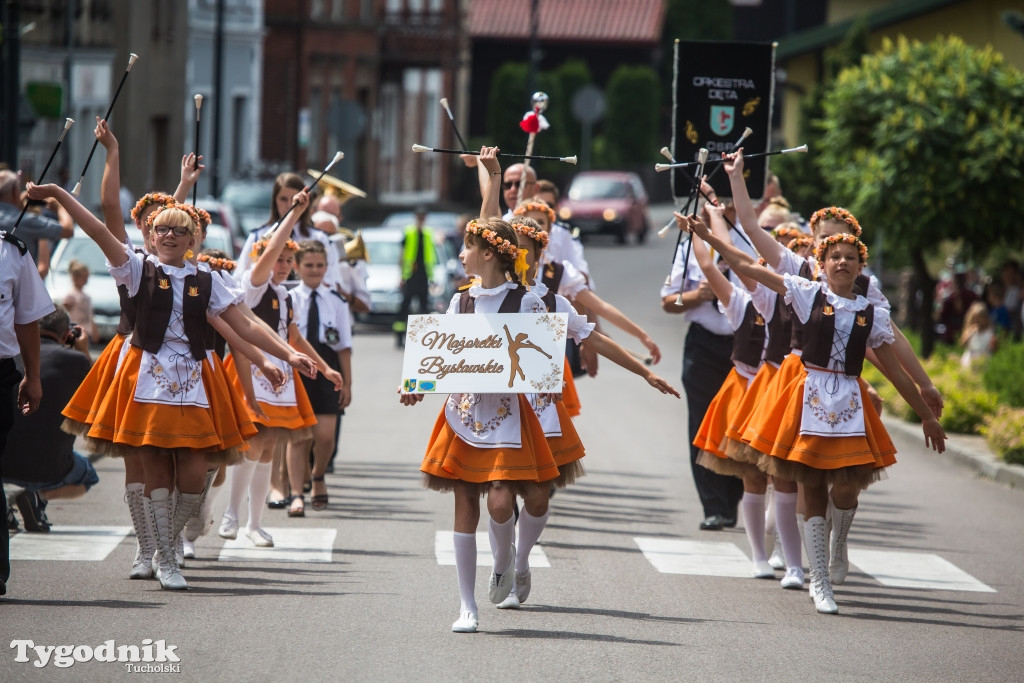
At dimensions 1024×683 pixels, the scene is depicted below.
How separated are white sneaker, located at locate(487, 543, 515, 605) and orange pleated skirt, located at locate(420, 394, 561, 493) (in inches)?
19.2

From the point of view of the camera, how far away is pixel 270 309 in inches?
429

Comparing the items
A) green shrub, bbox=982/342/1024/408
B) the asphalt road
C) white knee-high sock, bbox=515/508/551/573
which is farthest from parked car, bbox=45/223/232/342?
white knee-high sock, bbox=515/508/551/573

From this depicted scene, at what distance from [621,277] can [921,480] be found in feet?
82.5

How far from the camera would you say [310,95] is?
51906mm

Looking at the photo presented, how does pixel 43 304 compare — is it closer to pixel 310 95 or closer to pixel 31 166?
pixel 31 166

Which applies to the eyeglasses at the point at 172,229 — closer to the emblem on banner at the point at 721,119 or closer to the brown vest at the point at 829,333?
the brown vest at the point at 829,333

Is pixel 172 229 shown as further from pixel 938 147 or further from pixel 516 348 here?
pixel 938 147

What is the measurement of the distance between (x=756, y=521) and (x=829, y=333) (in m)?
1.50

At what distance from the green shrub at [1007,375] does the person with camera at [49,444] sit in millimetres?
9837

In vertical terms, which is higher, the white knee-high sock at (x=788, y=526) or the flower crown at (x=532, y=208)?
the flower crown at (x=532, y=208)

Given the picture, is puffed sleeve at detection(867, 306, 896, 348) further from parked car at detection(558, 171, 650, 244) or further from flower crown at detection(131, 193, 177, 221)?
parked car at detection(558, 171, 650, 244)

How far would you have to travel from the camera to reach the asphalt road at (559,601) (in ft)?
24.3

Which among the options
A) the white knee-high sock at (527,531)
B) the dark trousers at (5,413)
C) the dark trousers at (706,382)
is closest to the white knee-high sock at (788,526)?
the white knee-high sock at (527,531)

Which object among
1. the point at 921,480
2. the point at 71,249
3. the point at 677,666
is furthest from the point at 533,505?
the point at 71,249
